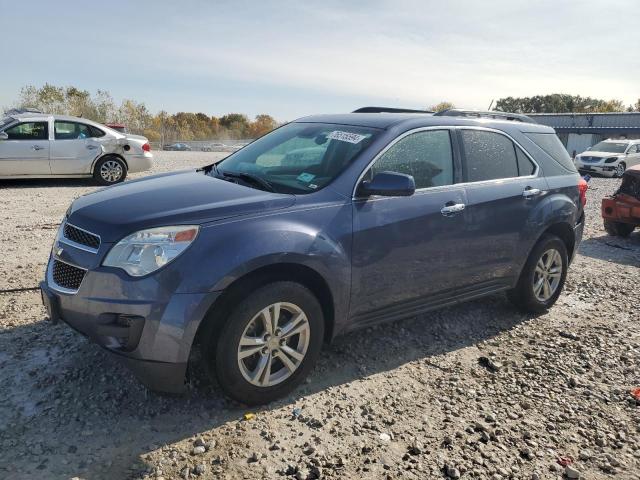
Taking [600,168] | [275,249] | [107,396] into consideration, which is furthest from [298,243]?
[600,168]

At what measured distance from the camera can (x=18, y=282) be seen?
5.18 metres

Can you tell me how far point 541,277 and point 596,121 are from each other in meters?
53.2

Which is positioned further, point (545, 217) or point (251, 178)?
point (545, 217)

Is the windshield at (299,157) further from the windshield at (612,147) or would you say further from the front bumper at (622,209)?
the windshield at (612,147)

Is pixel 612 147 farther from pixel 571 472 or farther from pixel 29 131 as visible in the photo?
pixel 571 472

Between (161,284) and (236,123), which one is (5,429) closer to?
(161,284)

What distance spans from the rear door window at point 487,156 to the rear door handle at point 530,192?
0.55ft

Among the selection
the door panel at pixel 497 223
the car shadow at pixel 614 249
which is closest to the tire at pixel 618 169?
the car shadow at pixel 614 249

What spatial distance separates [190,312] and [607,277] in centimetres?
550

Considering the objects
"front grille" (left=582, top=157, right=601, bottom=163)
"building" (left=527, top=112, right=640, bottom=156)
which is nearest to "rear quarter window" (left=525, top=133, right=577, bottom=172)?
"front grille" (left=582, top=157, right=601, bottom=163)

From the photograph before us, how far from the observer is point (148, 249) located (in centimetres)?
295

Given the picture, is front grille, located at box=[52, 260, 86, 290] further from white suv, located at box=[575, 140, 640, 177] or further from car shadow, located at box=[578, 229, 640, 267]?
white suv, located at box=[575, 140, 640, 177]

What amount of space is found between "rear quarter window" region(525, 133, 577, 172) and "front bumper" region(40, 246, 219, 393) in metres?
3.57

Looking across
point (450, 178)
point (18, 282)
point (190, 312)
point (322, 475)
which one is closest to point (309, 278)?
point (190, 312)
